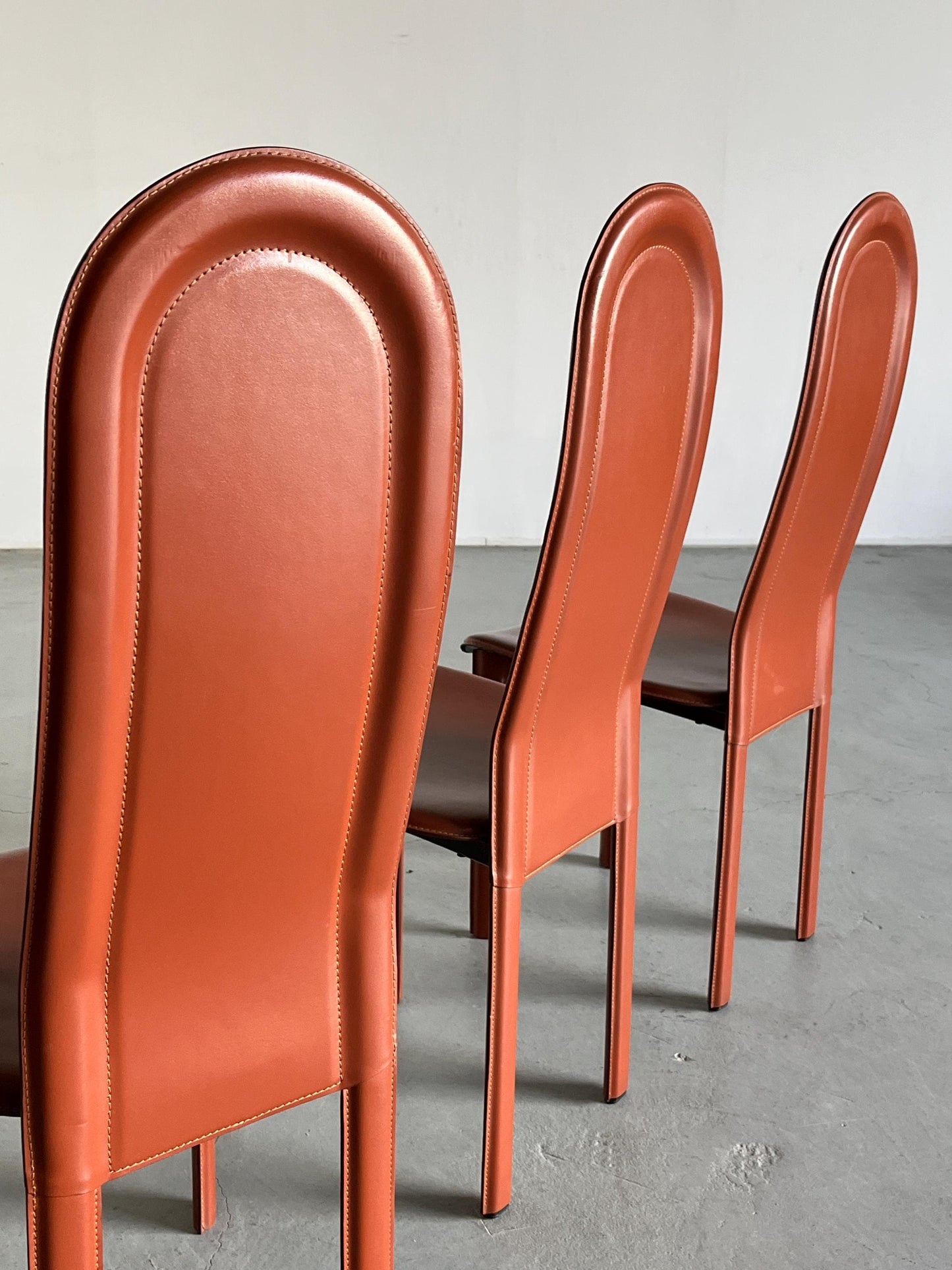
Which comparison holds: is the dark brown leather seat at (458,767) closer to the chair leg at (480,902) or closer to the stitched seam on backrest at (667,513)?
the stitched seam on backrest at (667,513)

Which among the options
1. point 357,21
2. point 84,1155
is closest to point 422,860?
point 84,1155

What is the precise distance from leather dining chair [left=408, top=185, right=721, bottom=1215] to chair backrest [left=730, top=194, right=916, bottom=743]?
0.27 m

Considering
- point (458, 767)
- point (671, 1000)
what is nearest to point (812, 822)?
point (671, 1000)

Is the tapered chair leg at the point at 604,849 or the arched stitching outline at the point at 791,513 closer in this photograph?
the arched stitching outline at the point at 791,513

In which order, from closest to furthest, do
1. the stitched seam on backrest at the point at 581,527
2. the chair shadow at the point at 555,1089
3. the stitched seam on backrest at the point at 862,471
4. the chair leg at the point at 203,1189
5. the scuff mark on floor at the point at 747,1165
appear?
the stitched seam on backrest at the point at 581,527 < the chair leg at the point at 203,1189 < the scuff mark on floor at the point at 747,1165 < the chair shadow at the point at 555,1089 < the stitched seam on backrest at the point at 862,471

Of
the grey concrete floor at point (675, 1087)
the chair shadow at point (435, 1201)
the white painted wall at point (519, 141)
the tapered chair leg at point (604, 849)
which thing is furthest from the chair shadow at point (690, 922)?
the white painted wall at point (519, 141)

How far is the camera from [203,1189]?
138 cm

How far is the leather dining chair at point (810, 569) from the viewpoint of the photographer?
168cm

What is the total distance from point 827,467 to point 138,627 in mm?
1282

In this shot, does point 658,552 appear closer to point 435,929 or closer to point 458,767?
point 458,767

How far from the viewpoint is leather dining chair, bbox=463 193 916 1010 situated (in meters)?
1.68

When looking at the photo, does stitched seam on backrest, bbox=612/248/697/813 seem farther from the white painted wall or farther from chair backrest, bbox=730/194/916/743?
the white painted wall

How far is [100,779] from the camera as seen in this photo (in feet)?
2.43

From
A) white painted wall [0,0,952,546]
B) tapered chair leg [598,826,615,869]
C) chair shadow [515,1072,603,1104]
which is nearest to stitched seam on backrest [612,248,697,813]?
chair shadow [515,1072,603,1104]
